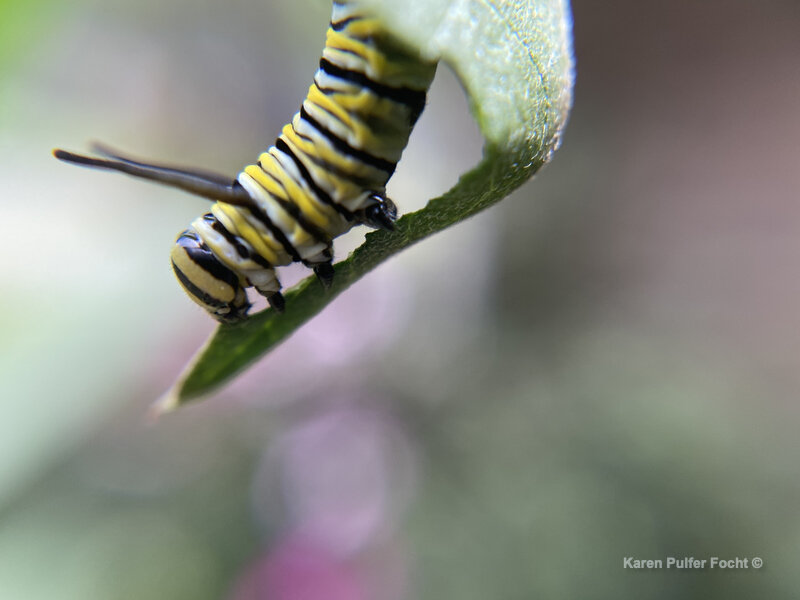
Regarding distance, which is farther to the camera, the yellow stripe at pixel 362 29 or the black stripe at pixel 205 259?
the black stripe at pixel 205 259

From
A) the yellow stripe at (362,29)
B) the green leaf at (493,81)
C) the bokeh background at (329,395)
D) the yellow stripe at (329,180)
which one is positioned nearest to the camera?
the green leaf at (493,81)

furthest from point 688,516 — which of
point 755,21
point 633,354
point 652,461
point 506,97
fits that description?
point 755,21

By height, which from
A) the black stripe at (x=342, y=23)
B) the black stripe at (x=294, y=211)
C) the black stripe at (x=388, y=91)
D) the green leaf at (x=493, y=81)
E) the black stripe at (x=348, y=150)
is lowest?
the green leaf at (x=493, y=81)

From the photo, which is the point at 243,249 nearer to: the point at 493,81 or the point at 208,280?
the point at 208,280

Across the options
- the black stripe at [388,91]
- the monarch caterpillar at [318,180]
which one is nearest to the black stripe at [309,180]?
the monarch caterpillar at [318,180]

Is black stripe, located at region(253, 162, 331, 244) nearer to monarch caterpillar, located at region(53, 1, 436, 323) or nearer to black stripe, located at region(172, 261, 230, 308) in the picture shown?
monarch caterpillar, located at region(53, 1, 436, 323)

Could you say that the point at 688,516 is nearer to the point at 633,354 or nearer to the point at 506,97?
the point at 633,354

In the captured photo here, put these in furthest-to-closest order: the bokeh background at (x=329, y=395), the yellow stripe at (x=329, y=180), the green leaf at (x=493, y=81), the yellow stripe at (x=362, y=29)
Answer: the bokeh background at (x=329, y=395) → the yellow stripe at (x=329, y=180) → the yellow stripe at (x=362, y=29) → the green leaf at (x=493, y=81)

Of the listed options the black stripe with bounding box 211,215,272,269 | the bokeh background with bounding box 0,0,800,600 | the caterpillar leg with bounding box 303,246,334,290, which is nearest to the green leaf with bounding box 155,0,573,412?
the caterpillar leg with bounding box 303,246,334,290

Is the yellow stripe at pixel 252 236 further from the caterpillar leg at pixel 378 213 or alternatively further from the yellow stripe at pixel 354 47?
the yellow stripe at pixel 354 47
